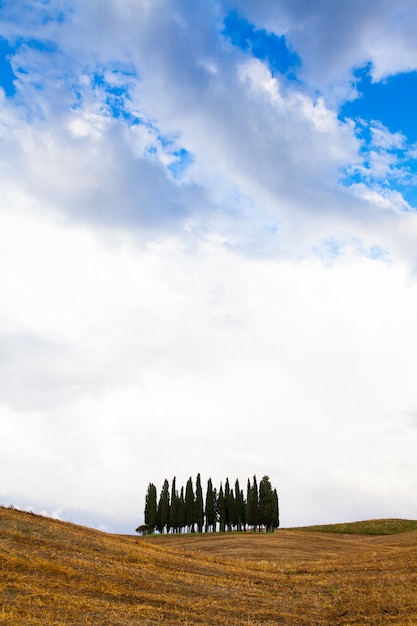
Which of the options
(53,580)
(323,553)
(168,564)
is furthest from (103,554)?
(323,553)

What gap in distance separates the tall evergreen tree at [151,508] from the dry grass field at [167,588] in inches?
3020

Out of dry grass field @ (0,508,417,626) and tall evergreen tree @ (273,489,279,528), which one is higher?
tall evergreen tree @ (273,489,279,528)

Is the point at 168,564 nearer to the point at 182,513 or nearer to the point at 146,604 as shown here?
the point at 146,604

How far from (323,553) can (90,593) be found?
39.7m

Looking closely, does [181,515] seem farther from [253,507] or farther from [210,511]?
[253,507]

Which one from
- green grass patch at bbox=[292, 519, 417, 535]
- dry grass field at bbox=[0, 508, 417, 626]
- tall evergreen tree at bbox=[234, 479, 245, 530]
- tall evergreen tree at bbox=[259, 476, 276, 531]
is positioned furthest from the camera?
tall evergreen tree at bbox=[234, 479, 245, 530]

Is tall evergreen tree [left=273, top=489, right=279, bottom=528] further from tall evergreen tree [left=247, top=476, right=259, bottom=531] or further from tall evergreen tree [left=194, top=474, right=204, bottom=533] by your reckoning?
tall evergreen tree [left=194, top=474, right=204, bottom=533]

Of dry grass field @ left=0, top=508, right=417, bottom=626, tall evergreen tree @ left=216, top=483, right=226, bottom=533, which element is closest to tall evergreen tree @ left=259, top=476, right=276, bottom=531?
tall evergreen tree @ left=216, top=483, right=226, bottom=533

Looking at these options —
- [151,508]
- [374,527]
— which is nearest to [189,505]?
[151,508]

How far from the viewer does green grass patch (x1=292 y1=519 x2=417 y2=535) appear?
294ft

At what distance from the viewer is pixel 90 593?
17.2 m

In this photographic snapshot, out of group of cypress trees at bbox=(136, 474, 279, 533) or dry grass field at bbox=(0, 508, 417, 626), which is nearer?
dry grass field at bbox=(0, 508, 417, 626)

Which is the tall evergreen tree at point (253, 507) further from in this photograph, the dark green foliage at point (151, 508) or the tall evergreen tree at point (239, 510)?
the dark green foliage at point (151, 508)

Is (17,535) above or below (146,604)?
above
